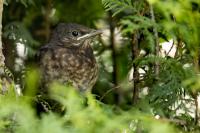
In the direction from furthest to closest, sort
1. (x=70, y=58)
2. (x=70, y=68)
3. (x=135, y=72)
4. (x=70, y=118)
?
(x=70, y=58), (x=70, y=68), (x=135, y=72), (x=70, y=118)

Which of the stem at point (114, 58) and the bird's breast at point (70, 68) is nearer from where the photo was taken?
the bird's breast at point (70, 68)

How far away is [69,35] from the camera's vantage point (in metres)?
5.36

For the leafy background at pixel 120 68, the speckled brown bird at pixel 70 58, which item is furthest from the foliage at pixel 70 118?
the speckled brown bird at pixel 70 58

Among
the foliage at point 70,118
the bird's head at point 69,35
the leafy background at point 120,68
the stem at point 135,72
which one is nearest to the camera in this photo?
the foliage at point 70,118

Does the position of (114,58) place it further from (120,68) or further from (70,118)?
(70,118)

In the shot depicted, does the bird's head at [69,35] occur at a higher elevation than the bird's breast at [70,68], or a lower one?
higher

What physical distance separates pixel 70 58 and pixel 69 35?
483 millimetres

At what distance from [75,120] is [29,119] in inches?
5.2

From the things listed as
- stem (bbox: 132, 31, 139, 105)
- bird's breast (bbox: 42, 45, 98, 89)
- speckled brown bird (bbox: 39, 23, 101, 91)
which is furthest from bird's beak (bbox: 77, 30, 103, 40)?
stem (bbox: 132, 31, 139, 105)

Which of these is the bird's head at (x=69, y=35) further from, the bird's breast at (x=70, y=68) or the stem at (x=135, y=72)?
the stem at (x=135, y=72)

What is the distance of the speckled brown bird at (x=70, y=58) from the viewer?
15.3ft

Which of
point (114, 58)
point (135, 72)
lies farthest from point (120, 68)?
point (135, 72)

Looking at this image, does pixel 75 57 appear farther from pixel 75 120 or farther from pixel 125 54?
pixel 75 120

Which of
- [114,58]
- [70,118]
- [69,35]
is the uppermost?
[69,35]
